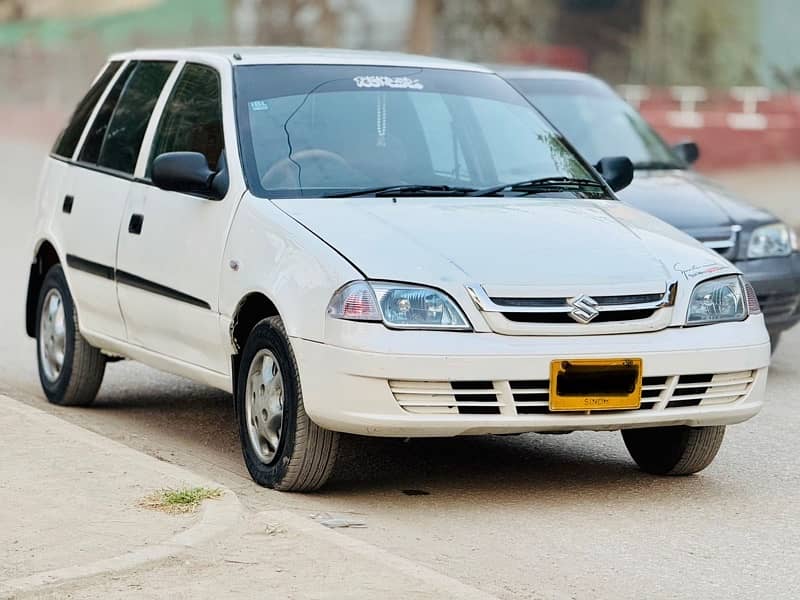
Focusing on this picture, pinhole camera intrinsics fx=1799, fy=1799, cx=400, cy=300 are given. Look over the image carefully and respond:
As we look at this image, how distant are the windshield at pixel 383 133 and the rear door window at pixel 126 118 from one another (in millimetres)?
895

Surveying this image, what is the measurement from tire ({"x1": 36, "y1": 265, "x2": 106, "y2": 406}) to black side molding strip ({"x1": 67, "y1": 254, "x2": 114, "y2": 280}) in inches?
6.6

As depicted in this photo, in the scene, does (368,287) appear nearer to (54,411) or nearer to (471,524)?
(471,524)

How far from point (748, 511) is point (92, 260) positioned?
3436mm

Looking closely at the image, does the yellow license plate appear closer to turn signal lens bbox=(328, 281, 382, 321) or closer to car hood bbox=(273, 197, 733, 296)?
car hood bbox=(273, 197, 733, 296)

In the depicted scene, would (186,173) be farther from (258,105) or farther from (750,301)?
(750,301)

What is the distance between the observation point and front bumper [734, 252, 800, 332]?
10.1 m

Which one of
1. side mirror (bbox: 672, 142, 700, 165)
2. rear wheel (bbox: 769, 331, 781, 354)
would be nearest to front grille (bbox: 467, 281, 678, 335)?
rear wheel (bbox: 769, 331, 781, 354)

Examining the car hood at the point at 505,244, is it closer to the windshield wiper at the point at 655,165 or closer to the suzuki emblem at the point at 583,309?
the suzuki emblem at the point at 583,309

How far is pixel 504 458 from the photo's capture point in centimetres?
794

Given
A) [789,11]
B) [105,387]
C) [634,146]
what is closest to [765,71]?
[789,11]

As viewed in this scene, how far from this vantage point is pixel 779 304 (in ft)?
33.4

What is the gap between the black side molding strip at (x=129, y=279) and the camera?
7605 millimetres

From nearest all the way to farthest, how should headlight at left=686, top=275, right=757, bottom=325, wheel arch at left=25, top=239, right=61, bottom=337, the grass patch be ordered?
the grass patch, headlight at left=686, top=275, right=757, bottom=325, wheel arch at left=25, top=239, right=61, bottom=337

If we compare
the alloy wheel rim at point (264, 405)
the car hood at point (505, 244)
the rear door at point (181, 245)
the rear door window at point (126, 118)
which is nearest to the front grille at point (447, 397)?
the car hood at point (505, 244)
